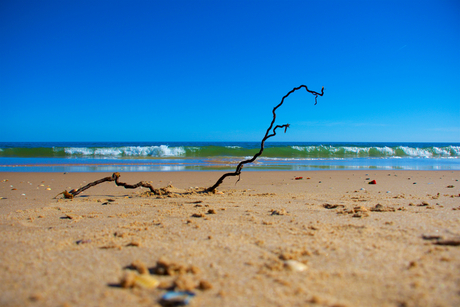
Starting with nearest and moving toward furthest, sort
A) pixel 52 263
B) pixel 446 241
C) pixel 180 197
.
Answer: pixel 52 263 → pixel 446 241 → pixel 180 197

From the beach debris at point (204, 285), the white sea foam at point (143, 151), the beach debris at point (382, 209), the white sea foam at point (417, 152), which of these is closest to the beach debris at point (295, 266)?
the beach debris at point (204, 285)

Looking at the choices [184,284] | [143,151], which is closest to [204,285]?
[184,284]

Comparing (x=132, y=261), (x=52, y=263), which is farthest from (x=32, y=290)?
(x=132, y=261)

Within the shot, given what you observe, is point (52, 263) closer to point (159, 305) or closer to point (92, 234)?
point (92, 234)

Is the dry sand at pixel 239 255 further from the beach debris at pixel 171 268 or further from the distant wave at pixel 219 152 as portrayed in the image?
the distant wave at pixel 219 152

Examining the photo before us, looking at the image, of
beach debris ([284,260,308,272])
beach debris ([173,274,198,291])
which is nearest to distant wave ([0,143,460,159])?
beach debris ([284,260,308,272])

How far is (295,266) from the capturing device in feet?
6.42

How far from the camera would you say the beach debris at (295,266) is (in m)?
1.93

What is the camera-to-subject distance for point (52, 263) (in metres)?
2.10

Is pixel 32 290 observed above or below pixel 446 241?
below

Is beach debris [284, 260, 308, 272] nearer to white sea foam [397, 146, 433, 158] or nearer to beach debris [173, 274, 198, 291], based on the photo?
beach debris [173, 274, 198, 291]

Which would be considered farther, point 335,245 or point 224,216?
point 224,216

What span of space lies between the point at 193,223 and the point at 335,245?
61.0 inches

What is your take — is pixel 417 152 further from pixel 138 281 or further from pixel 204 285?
pixel 138 281
